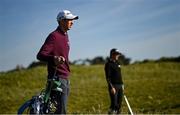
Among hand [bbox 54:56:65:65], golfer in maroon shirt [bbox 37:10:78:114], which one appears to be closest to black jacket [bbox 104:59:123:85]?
golfer in maroon shirt [bbox 37:10:78:114]

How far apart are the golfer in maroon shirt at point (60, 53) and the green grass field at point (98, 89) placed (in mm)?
10697

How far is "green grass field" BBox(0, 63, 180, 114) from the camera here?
928 inches

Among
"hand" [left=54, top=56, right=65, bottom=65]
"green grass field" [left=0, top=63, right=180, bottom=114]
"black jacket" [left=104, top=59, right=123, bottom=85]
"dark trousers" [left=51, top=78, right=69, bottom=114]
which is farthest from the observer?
"green grass field" [left=0, top=63, right=180, bottom=114]

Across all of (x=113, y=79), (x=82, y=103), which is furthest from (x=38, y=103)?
(x=82, y=103)

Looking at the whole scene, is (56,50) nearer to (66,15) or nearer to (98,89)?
(66,15)

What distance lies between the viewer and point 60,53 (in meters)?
7.53

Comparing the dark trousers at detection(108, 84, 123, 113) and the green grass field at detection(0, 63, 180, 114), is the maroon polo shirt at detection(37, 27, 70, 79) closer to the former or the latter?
the dark trousers at detection(108, 84, 123, 113)

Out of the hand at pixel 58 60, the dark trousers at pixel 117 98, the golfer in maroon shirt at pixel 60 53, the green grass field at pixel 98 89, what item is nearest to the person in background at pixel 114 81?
the dark trousers at pixel 117 98

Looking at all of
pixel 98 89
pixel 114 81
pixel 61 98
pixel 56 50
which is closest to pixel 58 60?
pixel 56 50

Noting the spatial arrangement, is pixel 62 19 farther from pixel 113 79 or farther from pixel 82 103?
pixel 82 103

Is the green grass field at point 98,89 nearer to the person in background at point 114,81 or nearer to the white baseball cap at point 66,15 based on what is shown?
the person in background at point 114,81

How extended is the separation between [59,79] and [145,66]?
38.3 meters

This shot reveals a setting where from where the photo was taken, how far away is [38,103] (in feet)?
23.1

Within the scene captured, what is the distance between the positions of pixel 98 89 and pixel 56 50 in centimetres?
2291
